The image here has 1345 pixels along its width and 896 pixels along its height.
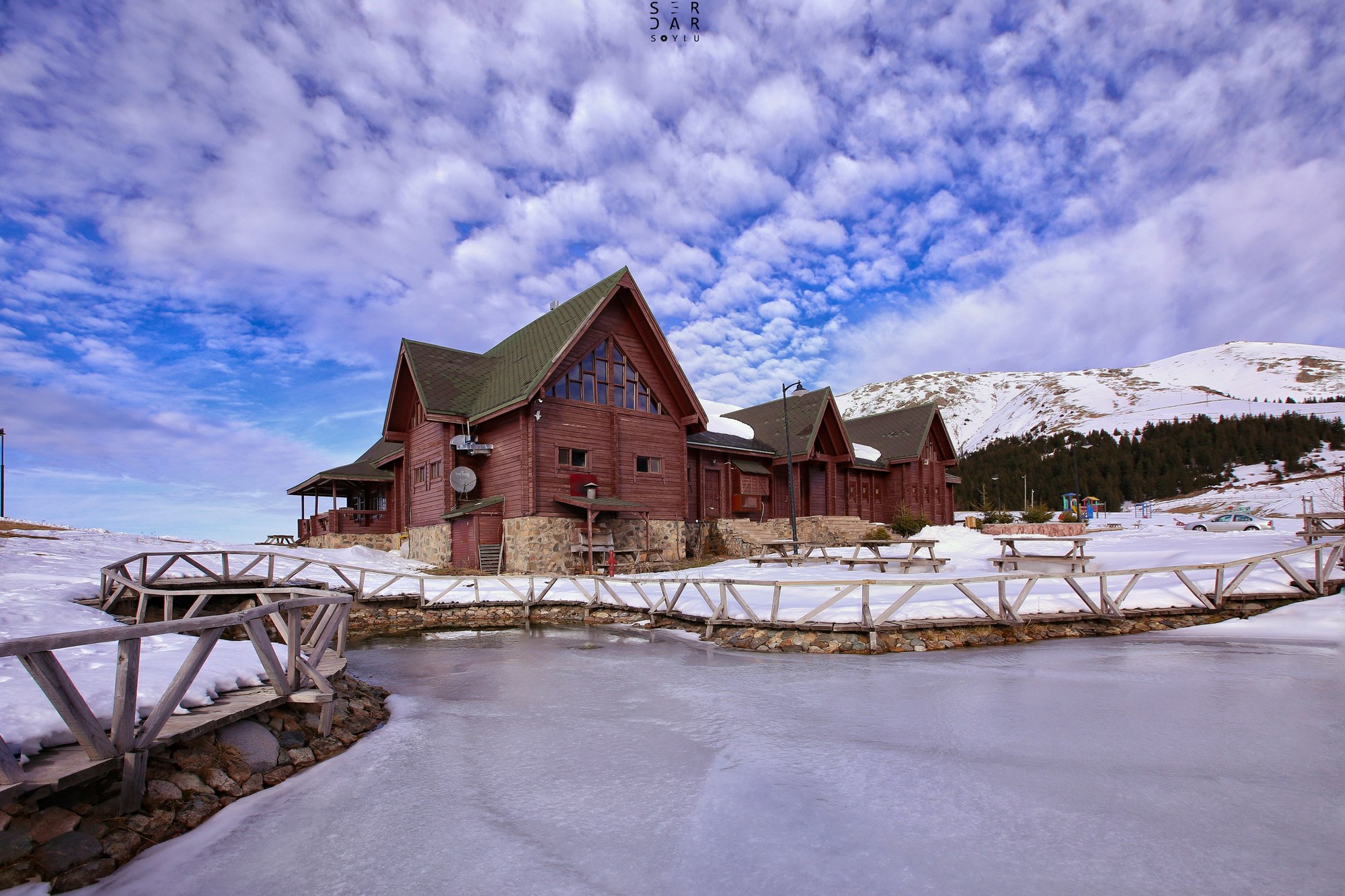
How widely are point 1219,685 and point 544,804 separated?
8218 mm

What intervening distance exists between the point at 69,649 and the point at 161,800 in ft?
10.1

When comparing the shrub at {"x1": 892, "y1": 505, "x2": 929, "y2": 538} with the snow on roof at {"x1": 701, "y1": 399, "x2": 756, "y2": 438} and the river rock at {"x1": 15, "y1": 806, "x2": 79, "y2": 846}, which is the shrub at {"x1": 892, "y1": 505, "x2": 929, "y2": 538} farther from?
the river rock at {"x1": 15, "y1": 806, "x2": 79, "y2": 846}

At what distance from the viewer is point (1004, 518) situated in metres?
41.9

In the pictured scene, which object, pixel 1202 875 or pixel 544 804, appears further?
pixel 544 804

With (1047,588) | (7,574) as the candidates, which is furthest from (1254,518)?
(7,574)

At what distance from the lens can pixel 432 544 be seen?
25844 mm

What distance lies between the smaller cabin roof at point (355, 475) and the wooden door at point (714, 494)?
14.4 m

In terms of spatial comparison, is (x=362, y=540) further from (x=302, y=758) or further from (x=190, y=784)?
(x=190, y=784)

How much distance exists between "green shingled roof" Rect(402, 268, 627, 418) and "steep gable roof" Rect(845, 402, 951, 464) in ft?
76.1

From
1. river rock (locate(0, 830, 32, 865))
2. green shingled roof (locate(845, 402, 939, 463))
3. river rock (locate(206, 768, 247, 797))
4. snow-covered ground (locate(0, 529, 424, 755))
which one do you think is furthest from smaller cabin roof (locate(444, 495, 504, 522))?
green shingled roof (locate(845, 402, 939, 463))

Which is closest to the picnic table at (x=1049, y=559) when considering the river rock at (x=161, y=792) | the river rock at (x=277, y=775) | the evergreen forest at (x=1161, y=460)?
the river rock at (x=277, y=775)

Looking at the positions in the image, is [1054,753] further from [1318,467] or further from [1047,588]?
[1318,467]

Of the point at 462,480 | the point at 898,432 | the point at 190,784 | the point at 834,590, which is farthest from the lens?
the point at 898,432

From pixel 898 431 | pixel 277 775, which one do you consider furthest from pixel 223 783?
pixel 898 431
